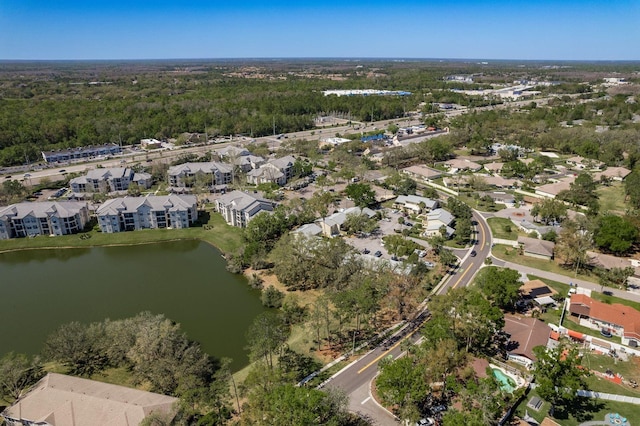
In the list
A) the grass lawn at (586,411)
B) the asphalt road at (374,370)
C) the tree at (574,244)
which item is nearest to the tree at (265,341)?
the asphalt road at (374,370)

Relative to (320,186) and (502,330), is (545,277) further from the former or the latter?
(320,186)

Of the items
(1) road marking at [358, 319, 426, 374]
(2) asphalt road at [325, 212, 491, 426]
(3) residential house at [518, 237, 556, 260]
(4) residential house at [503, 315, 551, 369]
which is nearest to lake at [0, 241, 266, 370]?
(2) asphalt road at [325, 212, 491, 426]

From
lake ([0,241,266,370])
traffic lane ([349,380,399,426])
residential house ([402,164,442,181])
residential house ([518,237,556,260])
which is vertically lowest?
lake ([0,241,266,370])

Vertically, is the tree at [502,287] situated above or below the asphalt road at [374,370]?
above

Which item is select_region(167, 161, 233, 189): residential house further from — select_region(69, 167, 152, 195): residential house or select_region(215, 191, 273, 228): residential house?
select_region(215, 191, 273, 228): residential house

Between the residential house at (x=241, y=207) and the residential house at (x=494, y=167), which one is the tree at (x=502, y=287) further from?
the residential house at (x=494, y=167)

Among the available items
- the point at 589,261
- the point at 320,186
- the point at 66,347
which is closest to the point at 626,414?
the point at 589,261
